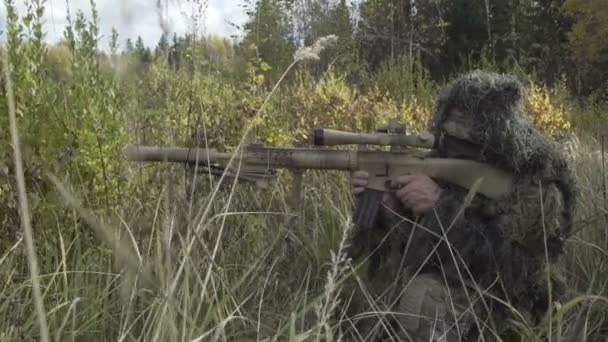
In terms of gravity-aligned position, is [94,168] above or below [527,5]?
below

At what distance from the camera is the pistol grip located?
7.66 feet

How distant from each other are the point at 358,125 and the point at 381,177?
2.44m

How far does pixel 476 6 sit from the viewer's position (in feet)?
63.6

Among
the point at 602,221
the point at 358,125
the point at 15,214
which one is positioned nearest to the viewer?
the point at 15,214

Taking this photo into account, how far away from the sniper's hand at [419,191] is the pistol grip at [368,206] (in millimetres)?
70

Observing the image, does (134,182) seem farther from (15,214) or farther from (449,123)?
(449,123)

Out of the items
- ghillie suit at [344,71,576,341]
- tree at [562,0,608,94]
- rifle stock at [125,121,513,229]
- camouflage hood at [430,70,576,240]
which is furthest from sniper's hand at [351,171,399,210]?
tree at [562,0,608,94]

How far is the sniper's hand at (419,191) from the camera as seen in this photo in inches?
91.4

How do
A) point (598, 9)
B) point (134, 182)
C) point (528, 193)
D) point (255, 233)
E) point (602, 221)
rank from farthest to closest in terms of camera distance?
point (598, 9), point (602, 221), point (255, 233), point (134, 182), point (528, 193)

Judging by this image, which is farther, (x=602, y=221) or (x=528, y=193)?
(x=602, y=221)

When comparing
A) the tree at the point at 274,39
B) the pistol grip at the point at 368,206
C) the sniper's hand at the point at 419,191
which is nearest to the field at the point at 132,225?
the pistol grip at the point at 368,206

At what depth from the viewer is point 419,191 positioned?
2.33m

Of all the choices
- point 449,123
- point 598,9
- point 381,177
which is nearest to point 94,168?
point 381,177

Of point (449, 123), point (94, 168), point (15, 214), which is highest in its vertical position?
point (449, 123)
